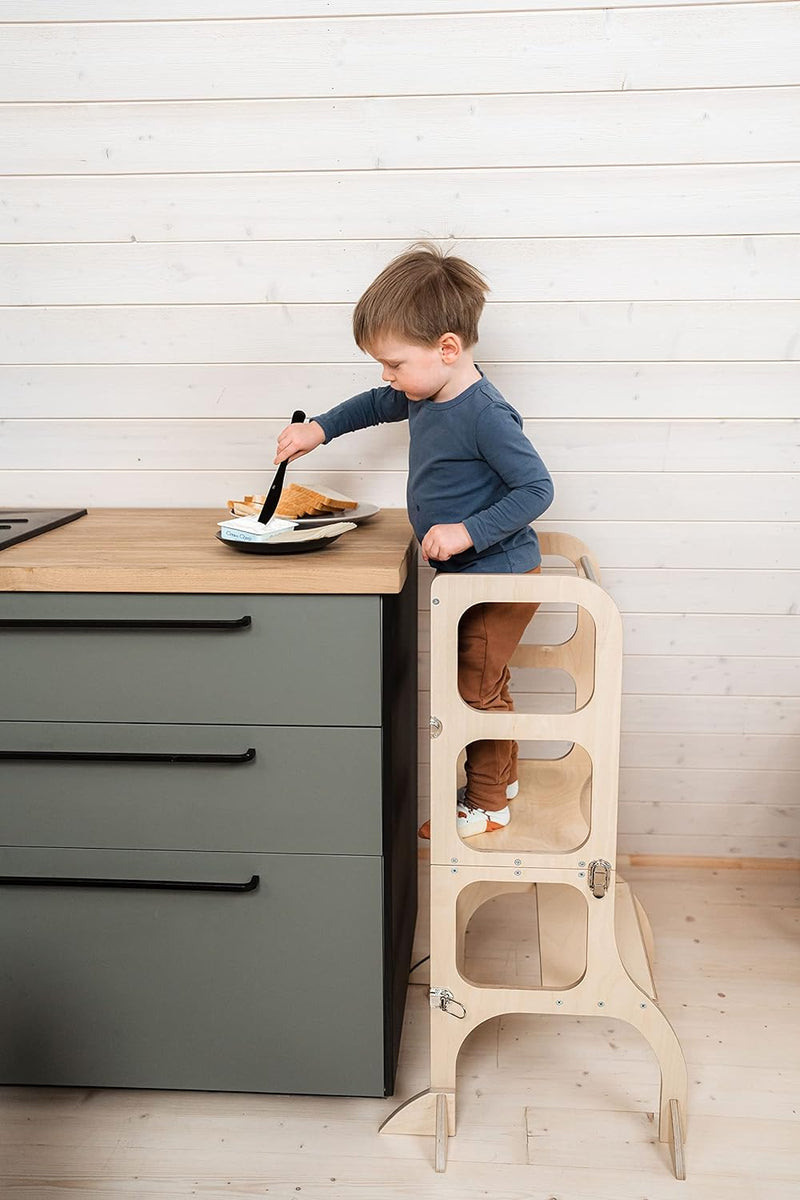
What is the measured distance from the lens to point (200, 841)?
4.69 feet

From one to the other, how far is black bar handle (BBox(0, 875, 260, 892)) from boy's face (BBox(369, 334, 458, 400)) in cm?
74

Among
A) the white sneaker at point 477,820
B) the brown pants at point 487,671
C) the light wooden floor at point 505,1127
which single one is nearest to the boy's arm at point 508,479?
the brown pants at point 487,671

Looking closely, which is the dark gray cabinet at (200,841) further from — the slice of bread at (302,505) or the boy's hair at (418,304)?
the boy's hair at (418,304)

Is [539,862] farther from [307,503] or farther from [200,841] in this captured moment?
[307,503]

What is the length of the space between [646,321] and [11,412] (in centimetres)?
118

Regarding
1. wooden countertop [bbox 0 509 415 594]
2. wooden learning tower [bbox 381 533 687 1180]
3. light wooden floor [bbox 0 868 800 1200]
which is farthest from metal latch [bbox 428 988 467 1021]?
wooden countertop [bbox 0 509 415 594]

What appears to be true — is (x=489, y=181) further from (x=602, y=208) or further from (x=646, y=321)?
(x=646, y=321)

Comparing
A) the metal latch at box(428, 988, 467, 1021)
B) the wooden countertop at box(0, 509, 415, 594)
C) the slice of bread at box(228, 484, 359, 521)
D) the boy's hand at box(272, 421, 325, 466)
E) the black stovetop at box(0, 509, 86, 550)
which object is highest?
the boy's hand at box(272, 421, 325, 466)

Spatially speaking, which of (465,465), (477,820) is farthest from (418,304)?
(477,820)

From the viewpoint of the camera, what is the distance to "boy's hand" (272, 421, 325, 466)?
1.59 meters

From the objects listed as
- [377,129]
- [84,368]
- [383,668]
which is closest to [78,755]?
[383,668]

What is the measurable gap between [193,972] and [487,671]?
0.62 m

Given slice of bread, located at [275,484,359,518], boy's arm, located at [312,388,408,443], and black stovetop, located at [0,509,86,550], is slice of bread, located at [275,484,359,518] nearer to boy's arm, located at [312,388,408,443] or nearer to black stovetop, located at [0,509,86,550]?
boy's arm, located at [312,388,408,443]

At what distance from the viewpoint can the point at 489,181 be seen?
1.72 m
